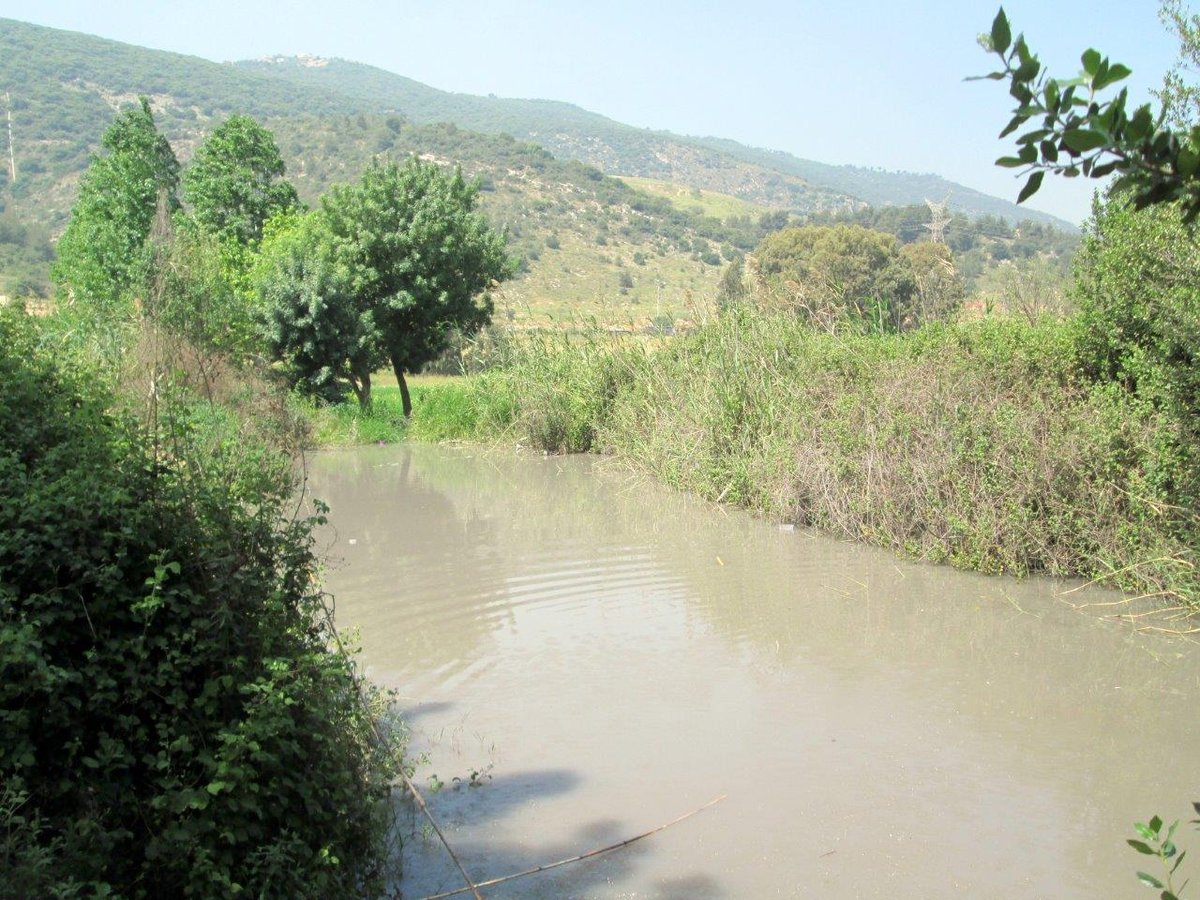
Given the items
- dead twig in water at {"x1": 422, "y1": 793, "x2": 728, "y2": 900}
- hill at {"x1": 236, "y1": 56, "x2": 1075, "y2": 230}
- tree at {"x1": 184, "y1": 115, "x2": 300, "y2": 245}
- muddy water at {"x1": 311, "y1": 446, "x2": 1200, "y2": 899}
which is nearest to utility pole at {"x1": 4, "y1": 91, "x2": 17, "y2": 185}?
tree at {"x1": 184, "y1": 115, "x2": 300, "y2": 245}

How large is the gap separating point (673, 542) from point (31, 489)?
29.9ft

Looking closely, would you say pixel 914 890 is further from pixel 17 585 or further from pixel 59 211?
pixel 59 211

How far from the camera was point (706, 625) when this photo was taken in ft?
30.4

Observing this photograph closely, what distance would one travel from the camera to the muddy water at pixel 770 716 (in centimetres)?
523

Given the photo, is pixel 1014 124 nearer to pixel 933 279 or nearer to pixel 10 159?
pixel 933 279

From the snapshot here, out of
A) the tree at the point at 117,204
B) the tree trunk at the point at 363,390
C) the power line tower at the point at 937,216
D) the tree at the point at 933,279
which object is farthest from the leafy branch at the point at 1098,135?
the tree at the point at 117,204

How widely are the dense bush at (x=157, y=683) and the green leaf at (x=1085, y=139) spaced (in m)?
3.12

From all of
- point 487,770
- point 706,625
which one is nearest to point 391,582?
point 706,625

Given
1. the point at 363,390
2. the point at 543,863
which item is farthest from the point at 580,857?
the point at 363,390

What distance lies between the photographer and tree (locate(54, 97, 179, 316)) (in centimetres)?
3488

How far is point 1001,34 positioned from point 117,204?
1523 inches

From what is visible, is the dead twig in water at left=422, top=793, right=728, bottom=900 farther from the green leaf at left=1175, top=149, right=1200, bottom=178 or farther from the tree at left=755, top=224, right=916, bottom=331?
the tree at left=755, top=224, right=916, bottom=331

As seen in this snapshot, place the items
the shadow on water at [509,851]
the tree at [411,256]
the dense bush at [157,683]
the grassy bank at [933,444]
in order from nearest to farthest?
the dense bush at [157,683]
the shadow on water at [509,851]
the grassy bank at [933,444]
the tree at [411,256]

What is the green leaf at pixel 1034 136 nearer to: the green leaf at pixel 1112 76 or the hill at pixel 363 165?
the green leaf at pixel 1112 76
